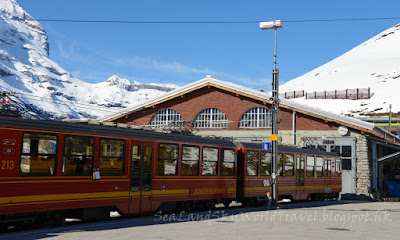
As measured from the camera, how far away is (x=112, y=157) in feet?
55.2

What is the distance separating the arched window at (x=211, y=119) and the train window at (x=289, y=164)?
17144 mm

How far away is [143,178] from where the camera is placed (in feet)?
59.1

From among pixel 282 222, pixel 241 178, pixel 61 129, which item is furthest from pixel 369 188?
pixel 61 129

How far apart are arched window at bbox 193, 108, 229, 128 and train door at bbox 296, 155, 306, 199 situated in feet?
52.9

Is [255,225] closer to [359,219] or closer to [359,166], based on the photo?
[359,219]

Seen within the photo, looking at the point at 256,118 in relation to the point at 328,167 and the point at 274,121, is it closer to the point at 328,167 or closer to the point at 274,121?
the point at 328,167

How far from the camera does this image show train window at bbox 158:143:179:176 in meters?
18.9

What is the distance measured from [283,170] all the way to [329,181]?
7.46 metres

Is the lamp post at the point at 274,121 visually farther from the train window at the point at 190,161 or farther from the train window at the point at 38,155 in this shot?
the train window at the point at 38,155

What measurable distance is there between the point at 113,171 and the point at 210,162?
18.9 ft

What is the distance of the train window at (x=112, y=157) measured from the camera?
16422mm

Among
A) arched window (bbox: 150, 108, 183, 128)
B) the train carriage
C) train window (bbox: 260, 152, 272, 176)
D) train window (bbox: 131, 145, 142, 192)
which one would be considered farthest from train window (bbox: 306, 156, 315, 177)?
arched window (bbox: 150, 108, 183, 128)

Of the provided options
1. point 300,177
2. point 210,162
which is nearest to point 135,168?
point 210,162

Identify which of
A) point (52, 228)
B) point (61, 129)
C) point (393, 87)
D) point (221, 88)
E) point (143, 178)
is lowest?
point (52, 228)
